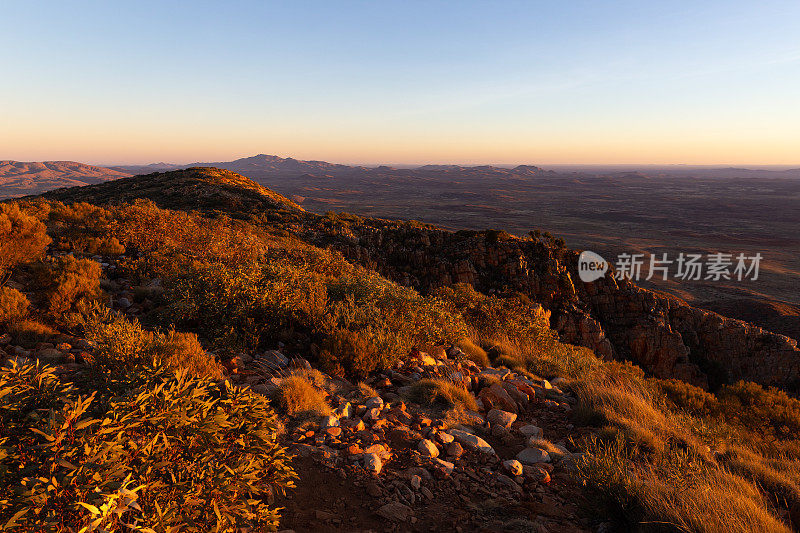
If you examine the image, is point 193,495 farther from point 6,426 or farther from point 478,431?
point 478,431

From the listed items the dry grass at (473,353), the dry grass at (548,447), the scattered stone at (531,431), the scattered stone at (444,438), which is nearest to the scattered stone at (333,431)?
the scattered stone at (444,438)

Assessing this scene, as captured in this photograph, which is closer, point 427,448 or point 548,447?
point 427,448

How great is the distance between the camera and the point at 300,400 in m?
4.37

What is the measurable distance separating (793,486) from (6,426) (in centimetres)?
666

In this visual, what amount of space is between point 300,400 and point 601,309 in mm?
23014

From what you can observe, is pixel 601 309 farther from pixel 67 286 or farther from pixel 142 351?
pixel 67 286

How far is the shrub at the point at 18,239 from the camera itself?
685 cm

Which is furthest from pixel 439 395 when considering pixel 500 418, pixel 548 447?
pixel 548 447

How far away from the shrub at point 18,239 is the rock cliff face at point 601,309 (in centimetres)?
1504

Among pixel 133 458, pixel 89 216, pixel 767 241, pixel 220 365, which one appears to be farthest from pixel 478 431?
pixel 767 241

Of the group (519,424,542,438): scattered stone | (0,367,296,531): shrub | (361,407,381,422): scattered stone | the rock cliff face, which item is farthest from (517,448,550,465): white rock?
the rock cliff face

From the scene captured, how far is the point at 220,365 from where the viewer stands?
4.86m

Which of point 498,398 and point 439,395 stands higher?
point 439,395

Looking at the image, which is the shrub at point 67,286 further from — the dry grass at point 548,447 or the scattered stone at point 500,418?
the dry grass at point 548,447
